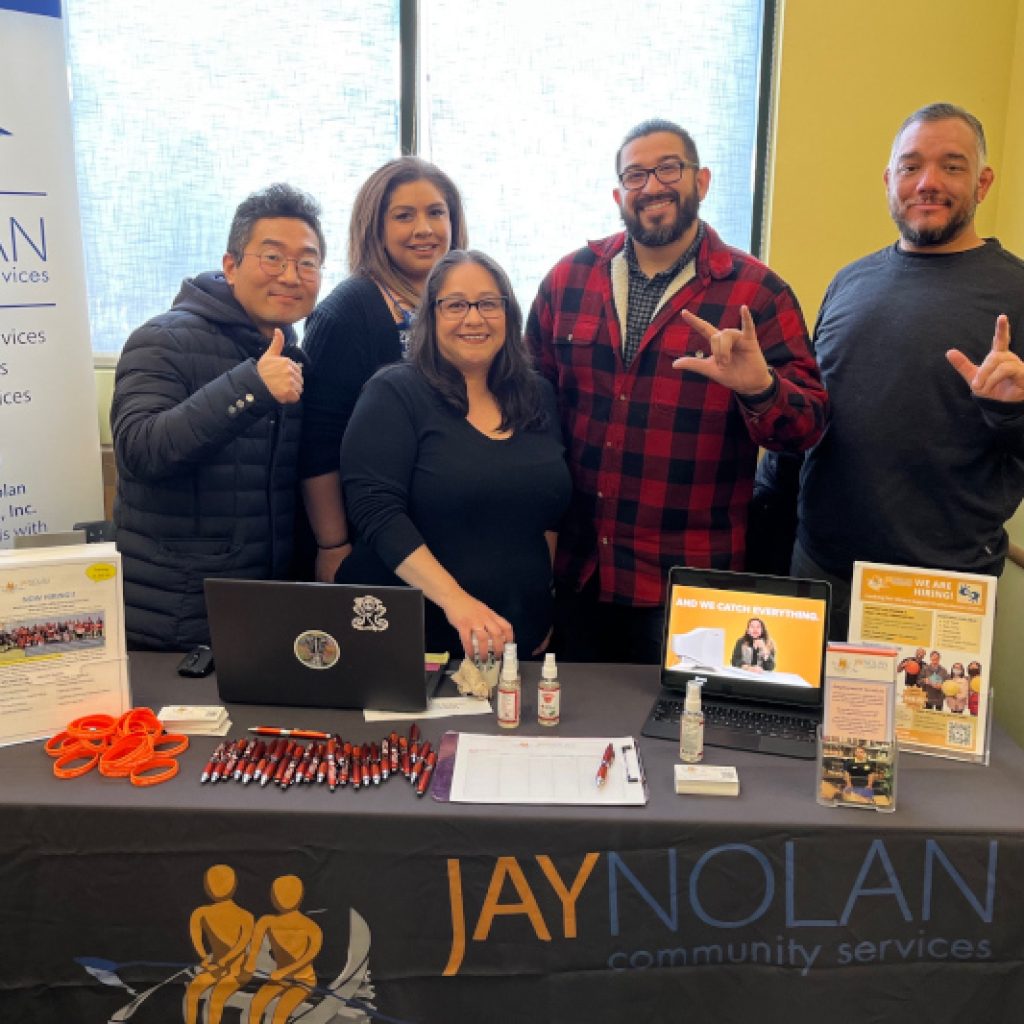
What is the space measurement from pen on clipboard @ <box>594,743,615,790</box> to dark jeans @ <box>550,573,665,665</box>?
1.91 ft

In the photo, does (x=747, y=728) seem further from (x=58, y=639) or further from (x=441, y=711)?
(x=58, y=639)

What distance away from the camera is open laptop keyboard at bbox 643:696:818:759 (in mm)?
1552

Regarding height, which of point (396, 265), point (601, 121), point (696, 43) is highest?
point (696, 43)

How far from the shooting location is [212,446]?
5.77 feet

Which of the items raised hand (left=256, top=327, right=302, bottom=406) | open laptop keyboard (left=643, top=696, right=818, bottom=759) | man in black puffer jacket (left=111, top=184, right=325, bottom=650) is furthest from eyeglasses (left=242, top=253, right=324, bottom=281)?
open laptop keyboard (left=643, top=696, right=818, bottom=759)

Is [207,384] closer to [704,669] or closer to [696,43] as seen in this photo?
[704,669]

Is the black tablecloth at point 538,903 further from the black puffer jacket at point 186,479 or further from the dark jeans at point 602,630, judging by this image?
the dark jeans at point 602,630

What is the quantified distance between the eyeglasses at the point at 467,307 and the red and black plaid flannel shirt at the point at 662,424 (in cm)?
→ 29

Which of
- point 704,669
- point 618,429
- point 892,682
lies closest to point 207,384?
point 618,429

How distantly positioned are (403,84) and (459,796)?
2.47 meters

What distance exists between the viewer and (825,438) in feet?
6.89

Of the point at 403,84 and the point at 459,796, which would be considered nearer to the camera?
the point at 459,796

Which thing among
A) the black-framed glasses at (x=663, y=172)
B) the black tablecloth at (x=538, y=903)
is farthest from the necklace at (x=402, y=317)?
the black tablecloth at (x=538, y=903)

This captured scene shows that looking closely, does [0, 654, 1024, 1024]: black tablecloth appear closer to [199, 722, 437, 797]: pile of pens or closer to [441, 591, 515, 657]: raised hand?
[199, 722, 437, 797]: pile of pens
